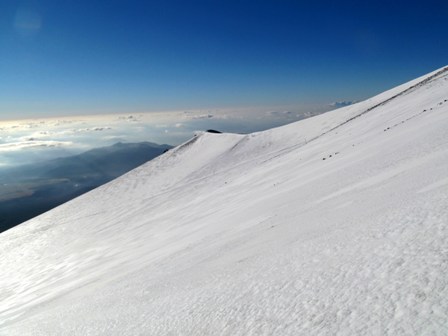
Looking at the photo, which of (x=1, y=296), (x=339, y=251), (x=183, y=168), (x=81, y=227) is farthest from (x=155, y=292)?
(x=183, y=168)

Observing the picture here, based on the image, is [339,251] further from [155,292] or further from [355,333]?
[155,292]

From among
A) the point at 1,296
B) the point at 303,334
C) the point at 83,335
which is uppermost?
the point at 303,334

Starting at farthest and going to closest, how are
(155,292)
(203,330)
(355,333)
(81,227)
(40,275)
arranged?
(81,227), (40,275), (155,292), (203,330), (355,333)

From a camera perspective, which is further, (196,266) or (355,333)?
(196,266)

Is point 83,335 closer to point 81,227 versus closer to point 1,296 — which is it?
point 1,296

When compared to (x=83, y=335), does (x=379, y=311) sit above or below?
above

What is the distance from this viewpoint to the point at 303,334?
371cm

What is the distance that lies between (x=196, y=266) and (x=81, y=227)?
27.9 m

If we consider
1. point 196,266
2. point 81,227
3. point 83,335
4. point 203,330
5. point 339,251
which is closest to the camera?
point 203,330

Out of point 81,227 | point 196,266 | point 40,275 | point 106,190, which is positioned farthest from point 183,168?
point 196,266

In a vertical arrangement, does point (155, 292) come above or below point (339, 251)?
below

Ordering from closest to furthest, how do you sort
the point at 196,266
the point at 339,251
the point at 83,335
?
the point at 339,251, the point at 83,335, the point at 196,266

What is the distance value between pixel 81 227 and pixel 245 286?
3065 cm

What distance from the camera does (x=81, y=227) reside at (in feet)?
106
